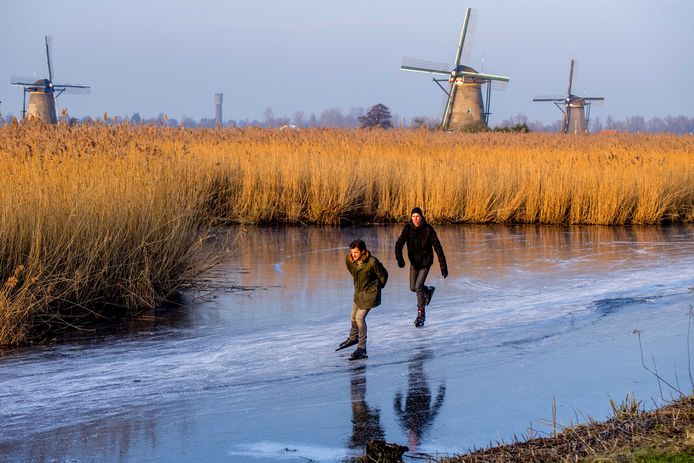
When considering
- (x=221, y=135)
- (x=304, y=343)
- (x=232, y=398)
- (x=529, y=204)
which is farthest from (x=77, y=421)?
(x=221, y=135)

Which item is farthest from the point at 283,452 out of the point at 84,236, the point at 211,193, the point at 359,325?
the point at 211,193

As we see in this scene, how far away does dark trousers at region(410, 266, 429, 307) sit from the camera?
35.0 feet

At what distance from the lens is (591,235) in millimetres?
20438

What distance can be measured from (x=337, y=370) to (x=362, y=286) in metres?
0.94

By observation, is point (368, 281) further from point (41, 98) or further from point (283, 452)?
point (41, 98)

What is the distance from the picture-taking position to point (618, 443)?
5.83m

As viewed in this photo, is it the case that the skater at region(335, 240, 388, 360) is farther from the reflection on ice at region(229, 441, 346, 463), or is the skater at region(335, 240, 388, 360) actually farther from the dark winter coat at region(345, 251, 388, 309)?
the reflection on ice at region(229, 441, 346, 463)

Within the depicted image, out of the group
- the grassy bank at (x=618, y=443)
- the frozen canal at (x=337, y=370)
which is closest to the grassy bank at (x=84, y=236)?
the frozen canal at (x=337, y=370)

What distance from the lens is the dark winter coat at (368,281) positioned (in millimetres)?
9047

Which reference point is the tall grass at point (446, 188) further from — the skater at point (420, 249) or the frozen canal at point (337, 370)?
the skater at point (420, 249)

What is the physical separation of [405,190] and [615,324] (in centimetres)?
1229

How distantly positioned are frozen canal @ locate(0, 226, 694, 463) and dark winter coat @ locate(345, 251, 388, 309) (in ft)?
1.73

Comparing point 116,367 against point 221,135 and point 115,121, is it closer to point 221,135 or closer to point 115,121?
point 115,121

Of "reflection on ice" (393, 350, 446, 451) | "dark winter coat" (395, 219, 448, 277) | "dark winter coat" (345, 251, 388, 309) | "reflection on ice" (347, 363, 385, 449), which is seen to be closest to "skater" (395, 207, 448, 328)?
"dark winter coat" (395, 219, 448, 277)
